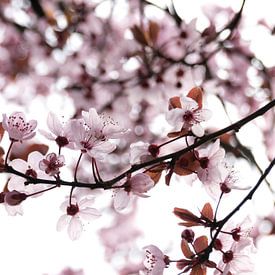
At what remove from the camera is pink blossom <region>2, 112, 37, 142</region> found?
50.1 inches

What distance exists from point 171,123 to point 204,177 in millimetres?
143

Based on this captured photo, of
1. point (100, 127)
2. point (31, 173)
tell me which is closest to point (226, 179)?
point (100, 127)

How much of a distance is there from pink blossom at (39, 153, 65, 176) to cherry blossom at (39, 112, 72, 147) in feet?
Result: 0.12

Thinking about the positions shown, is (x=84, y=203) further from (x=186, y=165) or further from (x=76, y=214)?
(x=186, y=165)

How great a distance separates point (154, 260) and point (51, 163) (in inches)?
12.0

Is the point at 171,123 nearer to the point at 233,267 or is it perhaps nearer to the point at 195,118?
the point at 195,118

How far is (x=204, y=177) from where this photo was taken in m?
1.33

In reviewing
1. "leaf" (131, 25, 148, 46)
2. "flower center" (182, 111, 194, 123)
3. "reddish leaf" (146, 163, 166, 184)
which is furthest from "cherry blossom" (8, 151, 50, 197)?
"leaf" (131, 25, 148, 46)

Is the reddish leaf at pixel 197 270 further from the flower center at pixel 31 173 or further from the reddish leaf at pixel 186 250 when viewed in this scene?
the flower center at pixel 31 173

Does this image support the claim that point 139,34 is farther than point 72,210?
Yes

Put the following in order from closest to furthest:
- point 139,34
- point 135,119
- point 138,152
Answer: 1. point 138,152
2. point 139,34
3. point 135,119

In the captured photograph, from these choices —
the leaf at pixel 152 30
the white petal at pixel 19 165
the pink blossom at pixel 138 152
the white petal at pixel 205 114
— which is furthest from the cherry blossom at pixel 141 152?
the leaf at pixel 152 30

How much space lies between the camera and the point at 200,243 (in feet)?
4.22

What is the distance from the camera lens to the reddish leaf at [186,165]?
1.27 m
